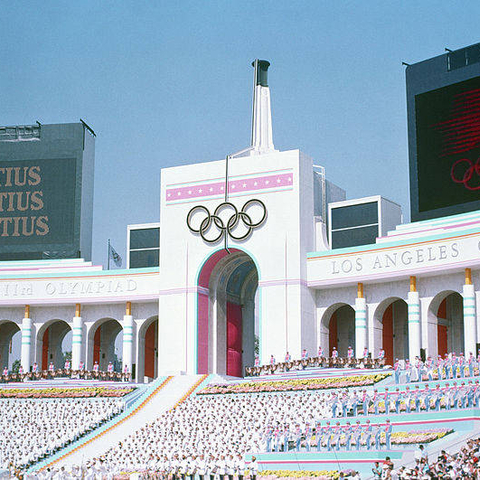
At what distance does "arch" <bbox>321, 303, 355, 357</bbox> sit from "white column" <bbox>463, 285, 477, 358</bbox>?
467 inches

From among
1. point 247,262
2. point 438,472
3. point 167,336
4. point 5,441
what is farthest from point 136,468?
point 247,262

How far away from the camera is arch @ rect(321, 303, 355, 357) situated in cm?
7206

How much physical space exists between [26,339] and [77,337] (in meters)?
4.24

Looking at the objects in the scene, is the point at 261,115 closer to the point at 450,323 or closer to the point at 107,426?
the point at 450,323

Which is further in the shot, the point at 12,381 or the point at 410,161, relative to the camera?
the point at 12,381

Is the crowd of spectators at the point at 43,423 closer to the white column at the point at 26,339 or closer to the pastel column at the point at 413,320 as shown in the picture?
the white column at the point at 26,339

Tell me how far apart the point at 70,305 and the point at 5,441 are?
22.2 m

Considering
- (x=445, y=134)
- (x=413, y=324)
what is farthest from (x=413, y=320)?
(x=445, y=134)

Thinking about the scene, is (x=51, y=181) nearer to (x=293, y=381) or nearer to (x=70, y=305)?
(x=70, y=305)

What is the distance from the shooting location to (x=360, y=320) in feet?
219

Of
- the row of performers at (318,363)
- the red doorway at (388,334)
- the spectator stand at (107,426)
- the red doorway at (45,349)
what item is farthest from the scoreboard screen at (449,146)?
the red doorway at (45,349)

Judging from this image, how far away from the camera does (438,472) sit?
3369cm

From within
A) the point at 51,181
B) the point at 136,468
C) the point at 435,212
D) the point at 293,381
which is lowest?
the point at 136,468

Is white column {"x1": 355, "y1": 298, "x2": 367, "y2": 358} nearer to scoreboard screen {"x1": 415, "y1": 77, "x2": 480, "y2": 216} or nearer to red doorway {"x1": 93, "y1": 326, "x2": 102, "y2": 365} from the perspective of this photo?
scoreboard screen {"x1": 415, "y1": 77, "x2": 480, "y2": 216}
